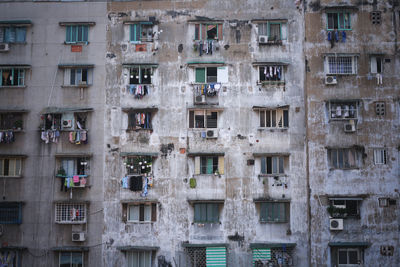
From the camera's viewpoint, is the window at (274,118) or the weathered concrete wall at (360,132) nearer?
the weathered concrete wall at (360,132)

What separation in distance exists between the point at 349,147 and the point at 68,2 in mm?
16962

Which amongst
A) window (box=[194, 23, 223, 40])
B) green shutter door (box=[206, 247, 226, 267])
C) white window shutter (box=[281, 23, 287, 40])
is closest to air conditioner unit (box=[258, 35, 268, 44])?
white window shutter (box=[281, 23, 287, 40])

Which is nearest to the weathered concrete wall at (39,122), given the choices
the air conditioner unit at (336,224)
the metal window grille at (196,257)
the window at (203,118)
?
the metal window grille at (196,257)

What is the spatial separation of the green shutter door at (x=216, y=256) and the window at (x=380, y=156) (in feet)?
29.5

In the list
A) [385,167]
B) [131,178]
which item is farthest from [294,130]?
[131,178]

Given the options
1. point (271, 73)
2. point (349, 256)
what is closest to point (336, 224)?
point (349, 256)

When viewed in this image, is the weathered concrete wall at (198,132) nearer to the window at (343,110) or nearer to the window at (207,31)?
the window at (207,31)

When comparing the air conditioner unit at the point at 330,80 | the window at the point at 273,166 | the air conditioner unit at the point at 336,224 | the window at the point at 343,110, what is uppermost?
the air conditioner unit at the point at 330,80

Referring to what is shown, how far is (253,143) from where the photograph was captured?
22984 millimetres

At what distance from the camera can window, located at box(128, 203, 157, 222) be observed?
2291 cm

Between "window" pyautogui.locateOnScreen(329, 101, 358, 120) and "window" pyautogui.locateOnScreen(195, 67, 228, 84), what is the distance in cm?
573

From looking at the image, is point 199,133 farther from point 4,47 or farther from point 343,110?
point 4,47

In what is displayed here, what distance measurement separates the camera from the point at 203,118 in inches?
925

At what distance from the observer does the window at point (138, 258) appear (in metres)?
22.6
